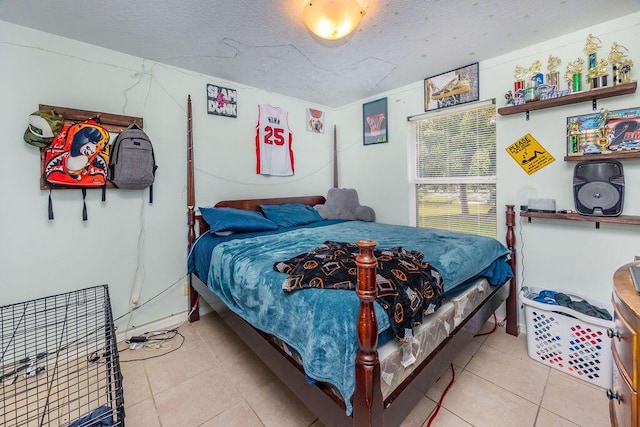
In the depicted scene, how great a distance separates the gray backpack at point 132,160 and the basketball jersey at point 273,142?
108 cm

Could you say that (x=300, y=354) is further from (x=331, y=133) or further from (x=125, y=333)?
(x=331, y=133)

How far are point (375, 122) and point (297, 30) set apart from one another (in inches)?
63.6

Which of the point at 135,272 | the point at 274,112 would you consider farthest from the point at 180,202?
the point at 274,112

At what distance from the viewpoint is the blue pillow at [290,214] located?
9.14ft

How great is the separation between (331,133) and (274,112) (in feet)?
3.07

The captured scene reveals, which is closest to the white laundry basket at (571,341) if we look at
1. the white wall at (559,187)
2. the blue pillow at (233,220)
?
the white wall at (559,187)

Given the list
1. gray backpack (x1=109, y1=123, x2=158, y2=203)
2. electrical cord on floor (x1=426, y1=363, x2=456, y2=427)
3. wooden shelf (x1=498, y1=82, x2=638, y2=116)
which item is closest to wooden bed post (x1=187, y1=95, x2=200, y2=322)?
gray backpack (x1=109, y1=123, x2=158, y2=203)

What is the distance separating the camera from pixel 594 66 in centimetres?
192

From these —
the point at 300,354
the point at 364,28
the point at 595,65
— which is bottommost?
the point at 300,354

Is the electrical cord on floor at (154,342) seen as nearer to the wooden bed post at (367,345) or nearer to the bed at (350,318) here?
the bed at (350,318)

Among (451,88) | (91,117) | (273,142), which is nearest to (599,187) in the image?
(451,88)

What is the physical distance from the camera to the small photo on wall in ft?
11.5

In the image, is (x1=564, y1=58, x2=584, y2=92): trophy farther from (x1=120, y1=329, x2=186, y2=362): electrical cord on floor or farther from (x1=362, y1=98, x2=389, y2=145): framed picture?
(x1=120, y1=329, x2=186, y2=362): electrical cord on floor

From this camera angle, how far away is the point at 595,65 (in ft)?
6.32
